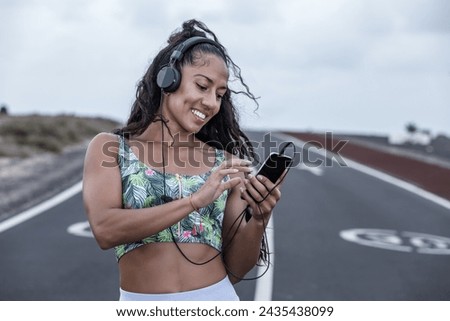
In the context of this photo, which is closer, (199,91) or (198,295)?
(198,295)

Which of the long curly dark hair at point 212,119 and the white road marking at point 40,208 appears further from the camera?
the white road marking at point 40,208

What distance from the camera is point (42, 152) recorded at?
2894 cm

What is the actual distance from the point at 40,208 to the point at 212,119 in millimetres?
12707

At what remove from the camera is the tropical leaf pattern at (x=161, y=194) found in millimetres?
3512

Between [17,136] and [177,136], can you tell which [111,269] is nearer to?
[177,136]

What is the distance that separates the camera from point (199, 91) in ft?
11.9

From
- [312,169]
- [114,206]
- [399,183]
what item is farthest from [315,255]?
[312,169]

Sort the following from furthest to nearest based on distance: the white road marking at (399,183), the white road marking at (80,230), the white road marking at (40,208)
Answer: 1. the white road marking at (399,183)
2. the white road marking at (40,208)
3. the white road marking at (80,230)

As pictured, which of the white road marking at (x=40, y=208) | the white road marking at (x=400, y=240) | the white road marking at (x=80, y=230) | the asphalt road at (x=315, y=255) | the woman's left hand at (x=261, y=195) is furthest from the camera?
the white road marking at (x=40, y=208)

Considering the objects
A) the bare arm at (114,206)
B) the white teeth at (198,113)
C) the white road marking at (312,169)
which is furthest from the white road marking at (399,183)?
the bare arm at (114,206)

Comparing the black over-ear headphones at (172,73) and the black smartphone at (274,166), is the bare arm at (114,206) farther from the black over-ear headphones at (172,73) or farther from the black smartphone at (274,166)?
the black over-ear headphones at (172,73)

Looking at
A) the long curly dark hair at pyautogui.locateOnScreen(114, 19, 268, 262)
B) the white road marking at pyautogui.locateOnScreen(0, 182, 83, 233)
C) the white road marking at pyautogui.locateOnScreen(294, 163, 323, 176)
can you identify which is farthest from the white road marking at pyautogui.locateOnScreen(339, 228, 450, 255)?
the white road marking at pyautogui.locateOnScreen(294, 163, 323, 176)

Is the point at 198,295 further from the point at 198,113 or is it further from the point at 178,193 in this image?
the point at 198,113

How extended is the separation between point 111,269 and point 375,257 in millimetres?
3856
